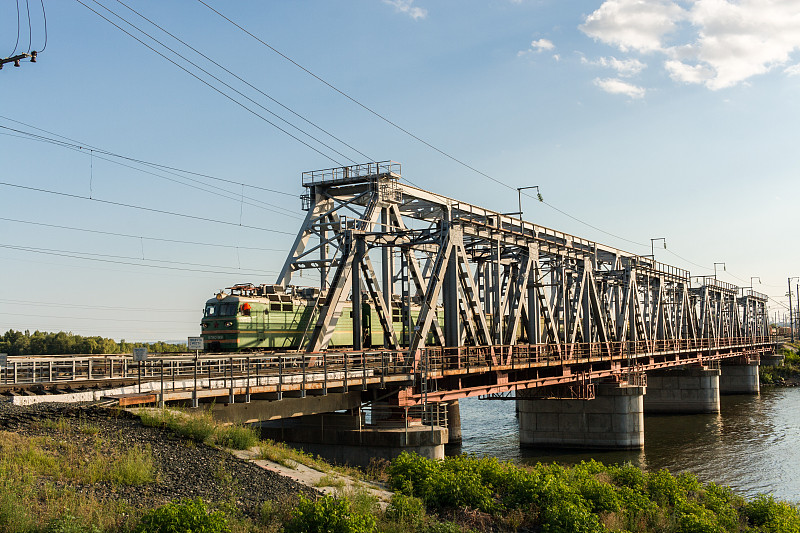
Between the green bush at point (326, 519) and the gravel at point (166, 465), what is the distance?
0.89 meters

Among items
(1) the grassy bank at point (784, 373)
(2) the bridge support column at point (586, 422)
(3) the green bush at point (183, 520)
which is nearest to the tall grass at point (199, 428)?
(3) the green bush at point (183, 520)

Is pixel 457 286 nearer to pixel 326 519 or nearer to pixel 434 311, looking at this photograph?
pixel 434 311

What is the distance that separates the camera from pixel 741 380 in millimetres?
97375

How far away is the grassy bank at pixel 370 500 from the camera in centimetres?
1195

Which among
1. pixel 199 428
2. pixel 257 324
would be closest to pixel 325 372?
pixel 199 428

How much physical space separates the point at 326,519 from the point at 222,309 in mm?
26443

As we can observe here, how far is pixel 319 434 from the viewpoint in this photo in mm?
30328

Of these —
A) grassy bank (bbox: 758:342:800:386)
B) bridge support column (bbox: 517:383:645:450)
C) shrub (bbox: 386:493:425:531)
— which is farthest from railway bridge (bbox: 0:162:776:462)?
grassy bank (bbox: 758:342:800:386)

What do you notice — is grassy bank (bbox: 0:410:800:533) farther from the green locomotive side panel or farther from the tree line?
the tree line

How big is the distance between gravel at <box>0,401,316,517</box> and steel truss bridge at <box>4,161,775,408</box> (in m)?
3.01

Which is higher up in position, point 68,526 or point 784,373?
point 68,526

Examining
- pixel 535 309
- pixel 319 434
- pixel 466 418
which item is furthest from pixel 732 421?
pixel 319 434

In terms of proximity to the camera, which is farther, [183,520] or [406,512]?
[406,512]

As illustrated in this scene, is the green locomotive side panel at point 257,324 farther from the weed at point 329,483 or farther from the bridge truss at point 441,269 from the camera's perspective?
the weed at point 329,483
